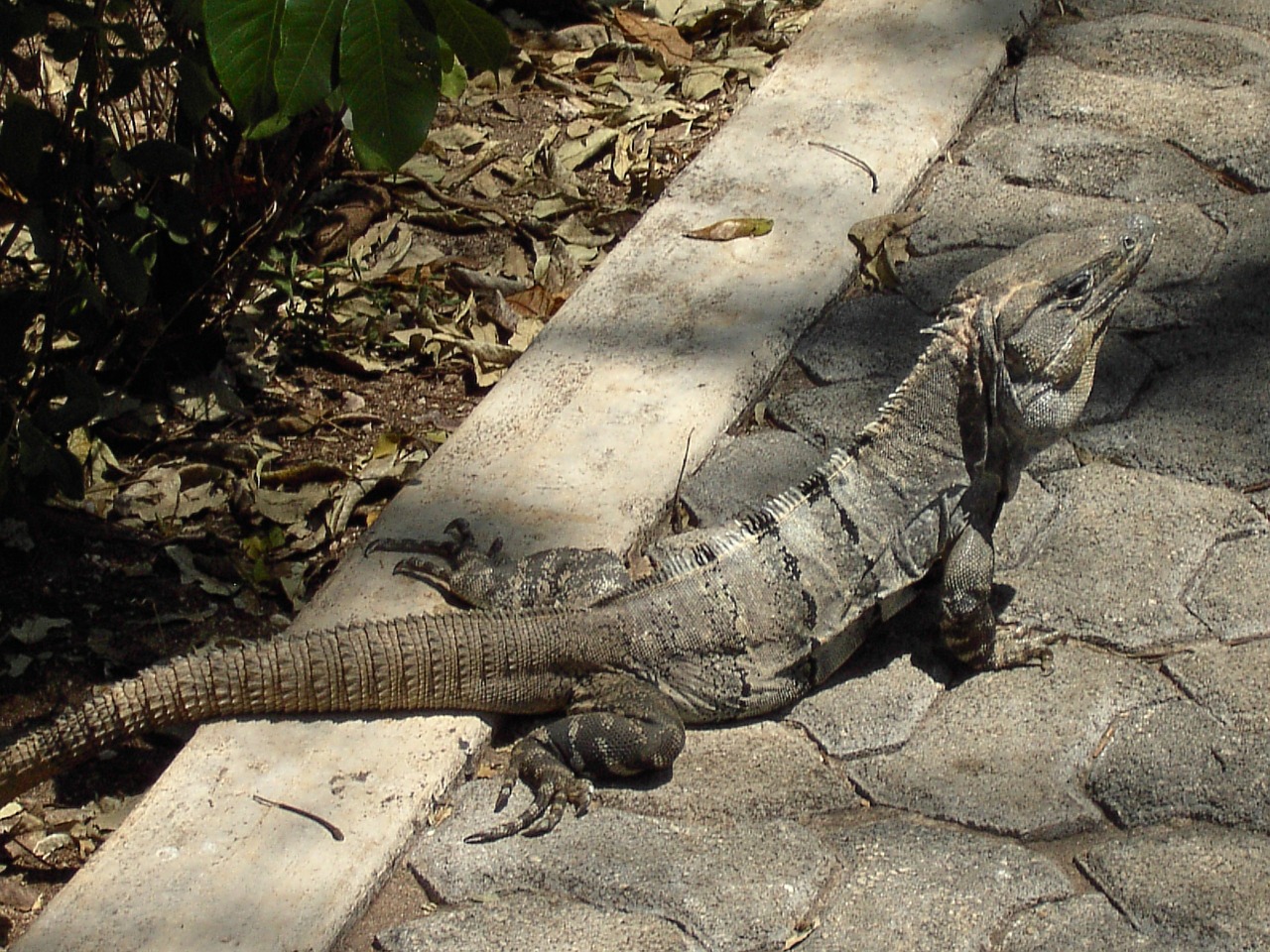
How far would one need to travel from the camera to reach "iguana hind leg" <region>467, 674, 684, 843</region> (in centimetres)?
298

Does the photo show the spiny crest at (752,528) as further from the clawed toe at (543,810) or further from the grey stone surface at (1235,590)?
the grey stone surface at (1235,590)

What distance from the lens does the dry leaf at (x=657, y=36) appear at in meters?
5.70

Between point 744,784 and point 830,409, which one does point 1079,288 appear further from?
point 744,784

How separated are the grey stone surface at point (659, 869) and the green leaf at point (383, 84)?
52.4 inches

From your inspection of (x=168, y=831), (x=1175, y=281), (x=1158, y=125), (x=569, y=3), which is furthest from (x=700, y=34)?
(x=168, y=831)

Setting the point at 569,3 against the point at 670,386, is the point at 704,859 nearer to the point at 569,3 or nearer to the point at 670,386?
the point at 670,386

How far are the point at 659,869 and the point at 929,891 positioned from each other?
0.49 metres

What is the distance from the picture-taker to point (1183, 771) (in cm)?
290

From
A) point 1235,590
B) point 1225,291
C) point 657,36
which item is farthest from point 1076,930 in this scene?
point 657,36

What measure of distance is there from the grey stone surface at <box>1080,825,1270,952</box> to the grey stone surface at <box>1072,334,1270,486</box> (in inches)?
43.4

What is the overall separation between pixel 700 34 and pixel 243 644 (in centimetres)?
355

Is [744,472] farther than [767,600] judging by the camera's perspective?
Yes

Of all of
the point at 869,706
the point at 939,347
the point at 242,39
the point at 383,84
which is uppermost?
the point at 242,39

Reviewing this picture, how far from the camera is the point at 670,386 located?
3938mm
